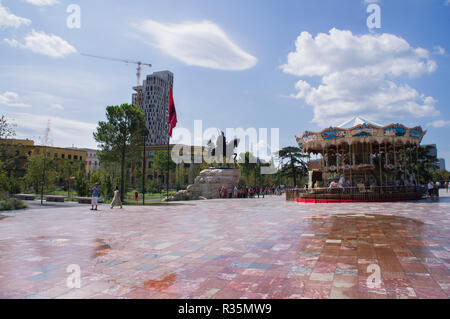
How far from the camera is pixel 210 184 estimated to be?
31.1 m

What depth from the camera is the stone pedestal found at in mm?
30797

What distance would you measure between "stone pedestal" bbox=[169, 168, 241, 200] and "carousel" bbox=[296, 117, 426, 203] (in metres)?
9.28

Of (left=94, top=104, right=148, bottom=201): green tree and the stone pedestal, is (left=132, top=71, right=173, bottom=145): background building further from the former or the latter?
the stone pedestal

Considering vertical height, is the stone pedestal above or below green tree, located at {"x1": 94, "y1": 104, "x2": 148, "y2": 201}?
below

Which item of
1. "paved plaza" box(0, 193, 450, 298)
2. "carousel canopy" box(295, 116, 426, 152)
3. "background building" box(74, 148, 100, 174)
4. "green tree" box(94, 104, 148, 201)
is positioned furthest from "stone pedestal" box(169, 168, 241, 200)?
"background building" box(74, 148, 100, 174)

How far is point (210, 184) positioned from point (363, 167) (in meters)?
16.3

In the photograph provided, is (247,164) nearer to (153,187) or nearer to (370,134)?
(153,187)

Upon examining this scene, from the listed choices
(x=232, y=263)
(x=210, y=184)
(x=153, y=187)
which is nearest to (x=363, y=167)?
(x=210, y=184)

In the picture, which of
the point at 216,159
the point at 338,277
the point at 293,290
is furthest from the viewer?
the point at 216,159

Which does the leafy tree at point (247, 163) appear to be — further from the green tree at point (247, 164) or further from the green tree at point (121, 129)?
the green tree at point (121, 129)

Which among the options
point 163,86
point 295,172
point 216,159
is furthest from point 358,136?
point 163,86
